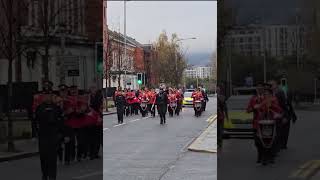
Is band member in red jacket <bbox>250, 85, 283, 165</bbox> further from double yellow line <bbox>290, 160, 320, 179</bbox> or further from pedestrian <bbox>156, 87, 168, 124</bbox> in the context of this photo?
pedestrian <bbox>156, 87, 168, 124</bbox>

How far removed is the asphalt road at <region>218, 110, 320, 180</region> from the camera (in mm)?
11644

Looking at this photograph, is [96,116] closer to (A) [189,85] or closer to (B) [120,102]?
(B) [120,102]

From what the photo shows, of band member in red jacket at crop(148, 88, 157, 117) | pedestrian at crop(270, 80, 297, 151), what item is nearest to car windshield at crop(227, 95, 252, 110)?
pedestrian at crop(270, 80, 297, 151)

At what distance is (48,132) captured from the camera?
34.3 ft

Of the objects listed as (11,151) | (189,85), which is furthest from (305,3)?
(189,85)

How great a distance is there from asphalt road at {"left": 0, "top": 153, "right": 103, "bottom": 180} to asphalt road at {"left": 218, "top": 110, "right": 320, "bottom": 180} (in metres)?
2.45

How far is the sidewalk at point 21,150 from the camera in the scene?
1501 centimetres

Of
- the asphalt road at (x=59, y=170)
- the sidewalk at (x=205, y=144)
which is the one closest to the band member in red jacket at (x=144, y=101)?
the sidewalk at (x=205, y=144)

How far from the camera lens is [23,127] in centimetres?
1895

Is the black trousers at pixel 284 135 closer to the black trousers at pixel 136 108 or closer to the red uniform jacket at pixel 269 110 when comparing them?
the red uniform jacket at pixel 269 110

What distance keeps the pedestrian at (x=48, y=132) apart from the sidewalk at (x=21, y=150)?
14.6 feet

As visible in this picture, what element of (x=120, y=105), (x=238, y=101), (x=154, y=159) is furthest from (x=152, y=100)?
(x=154, y=159)

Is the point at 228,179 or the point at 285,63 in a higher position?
the point at 285,63

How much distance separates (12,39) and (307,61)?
893cm
